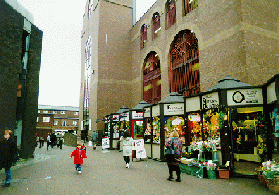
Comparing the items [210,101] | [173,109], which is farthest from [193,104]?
[173,109]

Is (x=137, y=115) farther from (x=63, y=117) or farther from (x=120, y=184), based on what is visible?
(x=63, y=117)

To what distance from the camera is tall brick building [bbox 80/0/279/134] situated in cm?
1473

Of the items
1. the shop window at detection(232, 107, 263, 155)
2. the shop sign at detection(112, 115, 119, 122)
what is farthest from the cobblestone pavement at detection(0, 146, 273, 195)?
the shop sign at detection(112, 115, 119, 122)

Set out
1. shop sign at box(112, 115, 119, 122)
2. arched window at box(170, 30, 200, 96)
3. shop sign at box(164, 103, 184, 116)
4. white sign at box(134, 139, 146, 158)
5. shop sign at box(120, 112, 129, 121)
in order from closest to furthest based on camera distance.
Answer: shop sign at box(164, 103, 184, 116) < white sign at box(134, 139, 146, 158) < arched window at box(170, 30, 200, 96) < shop sign at box(120, 112, 129, 121) < shop sign at box(112, 115, 119, 122)

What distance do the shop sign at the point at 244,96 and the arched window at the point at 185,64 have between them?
8142 mm

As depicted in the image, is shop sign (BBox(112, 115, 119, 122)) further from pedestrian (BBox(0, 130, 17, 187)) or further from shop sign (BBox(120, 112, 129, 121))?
pedestrian (BBox(0, 130, 17, 187))

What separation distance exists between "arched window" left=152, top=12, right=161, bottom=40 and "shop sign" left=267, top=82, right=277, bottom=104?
17.5 m

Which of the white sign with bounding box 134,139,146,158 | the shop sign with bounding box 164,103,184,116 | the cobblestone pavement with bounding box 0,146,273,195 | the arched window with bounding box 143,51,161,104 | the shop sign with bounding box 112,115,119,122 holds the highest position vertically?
the arched window with bounding box 143,51,161,104

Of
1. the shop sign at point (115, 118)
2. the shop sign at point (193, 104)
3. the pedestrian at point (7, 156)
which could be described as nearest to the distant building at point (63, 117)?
the shop sign at point (115, 118)

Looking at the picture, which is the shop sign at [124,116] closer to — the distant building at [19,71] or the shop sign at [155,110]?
the shop sign at [155,110]

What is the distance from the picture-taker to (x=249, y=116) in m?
13.9

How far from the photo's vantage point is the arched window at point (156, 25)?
24644 millimetres

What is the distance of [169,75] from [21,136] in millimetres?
13451

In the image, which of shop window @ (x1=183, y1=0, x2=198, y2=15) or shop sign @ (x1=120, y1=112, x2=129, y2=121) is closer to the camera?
shop window @ (x1=183, y1=0, x2=198, y2=15)
